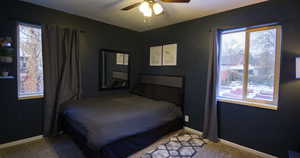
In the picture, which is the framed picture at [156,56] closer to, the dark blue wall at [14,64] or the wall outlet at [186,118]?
the dark blue wall at [14,64]

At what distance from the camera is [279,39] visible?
81.5 inches

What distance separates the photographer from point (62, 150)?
218cm

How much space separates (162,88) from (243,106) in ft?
5.32

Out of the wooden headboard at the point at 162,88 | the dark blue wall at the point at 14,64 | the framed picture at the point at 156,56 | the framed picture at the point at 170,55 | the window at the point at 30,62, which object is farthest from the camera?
the framed picture at the point at 156,56

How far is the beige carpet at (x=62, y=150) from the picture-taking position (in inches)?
81.1

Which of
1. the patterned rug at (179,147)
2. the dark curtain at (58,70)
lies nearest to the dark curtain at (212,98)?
the patterned rug at (179,147)

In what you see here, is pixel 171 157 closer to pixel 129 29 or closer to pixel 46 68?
pixel 46 68

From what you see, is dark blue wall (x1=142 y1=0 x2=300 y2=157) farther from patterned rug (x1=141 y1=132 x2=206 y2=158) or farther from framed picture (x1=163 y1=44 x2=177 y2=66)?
patterned rug (x1=141 y1=132 x2=206 y2=158)

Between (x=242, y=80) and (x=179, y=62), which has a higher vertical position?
(x=179, y=62)

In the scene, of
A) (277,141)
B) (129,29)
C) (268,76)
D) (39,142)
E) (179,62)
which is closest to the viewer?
(277,141)

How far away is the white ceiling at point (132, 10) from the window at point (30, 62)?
524mm

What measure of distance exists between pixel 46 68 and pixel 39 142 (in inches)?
51.1

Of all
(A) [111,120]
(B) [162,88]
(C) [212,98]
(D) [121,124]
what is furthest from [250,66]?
(A) [111,120]

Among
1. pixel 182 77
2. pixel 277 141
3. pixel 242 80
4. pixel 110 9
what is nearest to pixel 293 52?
pixel 242 80
